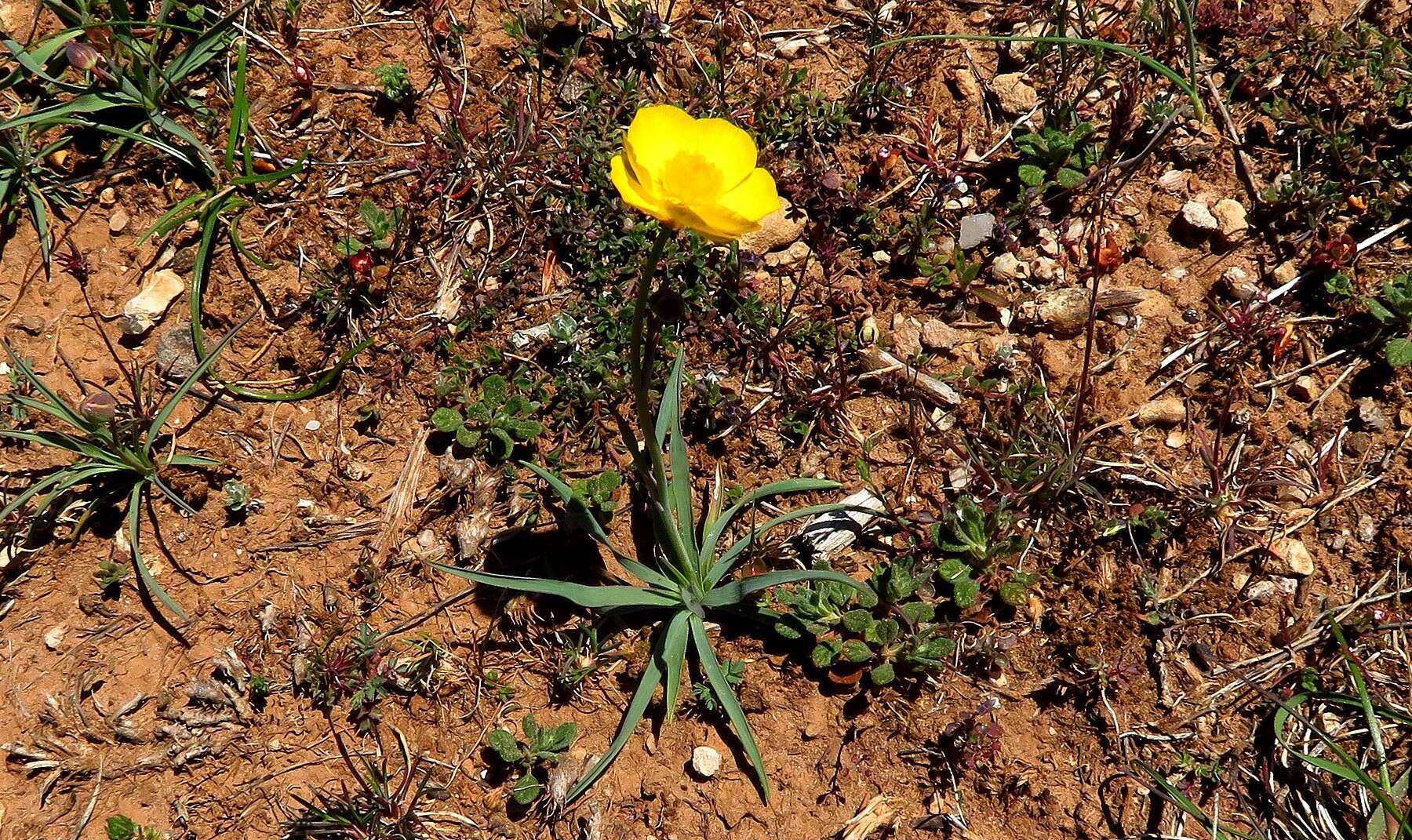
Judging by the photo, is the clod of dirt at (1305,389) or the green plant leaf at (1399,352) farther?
the clod of dirt at (1305,389)

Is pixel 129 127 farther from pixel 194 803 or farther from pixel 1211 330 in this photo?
pixel 1211 330

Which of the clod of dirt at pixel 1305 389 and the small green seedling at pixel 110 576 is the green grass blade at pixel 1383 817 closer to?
the clod of dirt at pixel 1305 389

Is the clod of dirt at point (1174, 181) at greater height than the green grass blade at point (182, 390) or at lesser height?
greater

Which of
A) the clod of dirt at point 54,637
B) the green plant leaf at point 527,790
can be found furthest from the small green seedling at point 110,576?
the green plant leaf at point 527,790

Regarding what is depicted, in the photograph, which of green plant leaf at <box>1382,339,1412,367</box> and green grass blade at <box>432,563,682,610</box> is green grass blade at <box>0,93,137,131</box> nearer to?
green grass blade at <box>432,563,682,610</box>

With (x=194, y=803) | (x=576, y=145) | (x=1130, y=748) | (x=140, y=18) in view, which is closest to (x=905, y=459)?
(x=1130, y=748)

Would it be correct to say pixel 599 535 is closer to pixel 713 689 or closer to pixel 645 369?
pixel 713 689

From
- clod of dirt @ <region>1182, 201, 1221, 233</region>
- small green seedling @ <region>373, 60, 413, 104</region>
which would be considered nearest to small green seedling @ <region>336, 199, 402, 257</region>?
small green seedling @ <region>373, 60, 413, 104</region>
